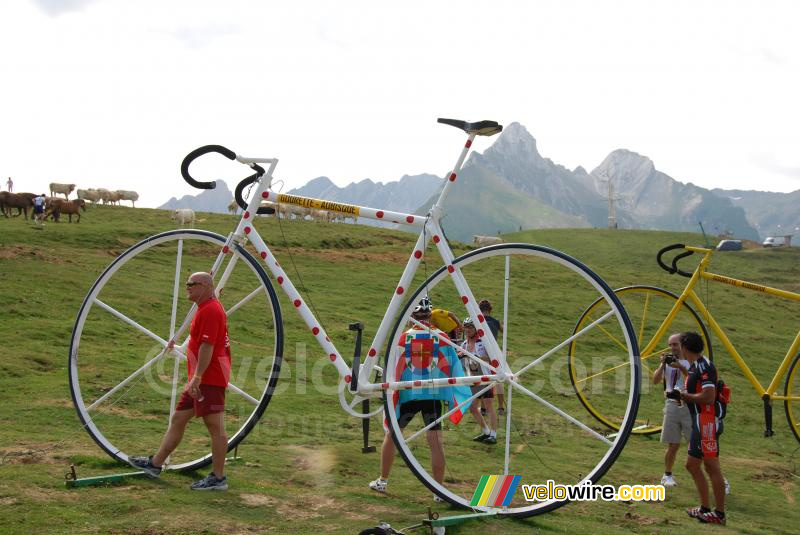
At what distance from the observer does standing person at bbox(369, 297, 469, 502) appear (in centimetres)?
744

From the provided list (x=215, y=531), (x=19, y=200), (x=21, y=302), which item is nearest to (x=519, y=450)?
(x=215, y=531)

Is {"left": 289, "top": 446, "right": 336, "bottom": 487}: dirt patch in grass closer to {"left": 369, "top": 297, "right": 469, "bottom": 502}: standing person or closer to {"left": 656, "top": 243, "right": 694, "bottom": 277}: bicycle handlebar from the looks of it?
{"left": 369, "top": 297, "right": 469, "bottom": 502}: standing person

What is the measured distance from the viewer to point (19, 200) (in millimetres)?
40438

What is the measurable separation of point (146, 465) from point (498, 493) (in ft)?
10.8

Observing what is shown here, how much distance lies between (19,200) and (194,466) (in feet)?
123

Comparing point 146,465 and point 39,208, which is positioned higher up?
point 39,208

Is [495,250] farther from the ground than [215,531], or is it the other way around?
[495,250]

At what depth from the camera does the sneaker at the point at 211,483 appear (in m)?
7.12

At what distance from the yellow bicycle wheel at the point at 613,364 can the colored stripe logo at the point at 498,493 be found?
13.7 feet

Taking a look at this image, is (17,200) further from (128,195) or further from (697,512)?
(697,512)

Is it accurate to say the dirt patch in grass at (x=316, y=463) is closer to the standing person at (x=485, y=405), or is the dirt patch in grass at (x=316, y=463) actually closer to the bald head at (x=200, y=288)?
the bald head at (x=200, y=288)

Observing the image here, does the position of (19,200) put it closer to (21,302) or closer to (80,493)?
(21,302)

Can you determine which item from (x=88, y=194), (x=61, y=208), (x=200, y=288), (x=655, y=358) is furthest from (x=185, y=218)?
(x=200, y=288)

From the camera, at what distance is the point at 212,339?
7070 mm
